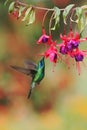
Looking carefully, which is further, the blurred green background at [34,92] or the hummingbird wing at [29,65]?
the blurred green background at [34,92]

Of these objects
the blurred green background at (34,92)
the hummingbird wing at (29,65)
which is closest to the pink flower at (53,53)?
the hummingbird wing at (29,65)

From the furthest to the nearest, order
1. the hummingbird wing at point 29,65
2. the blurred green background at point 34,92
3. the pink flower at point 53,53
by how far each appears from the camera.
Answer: the blurred green background at point 34,92 < the hummingbird wing at point 29,65 < the pink flower at point 53,53

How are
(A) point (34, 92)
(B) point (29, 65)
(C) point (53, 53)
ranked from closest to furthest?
1. (C) point (53, 53)
2. (B) point (29, 65)
3. (A) point (34, 92)

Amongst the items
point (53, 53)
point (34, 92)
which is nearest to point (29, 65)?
point (53, 53)

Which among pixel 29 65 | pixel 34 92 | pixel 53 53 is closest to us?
pixel 53 53

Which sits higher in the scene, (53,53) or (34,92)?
(53,53)

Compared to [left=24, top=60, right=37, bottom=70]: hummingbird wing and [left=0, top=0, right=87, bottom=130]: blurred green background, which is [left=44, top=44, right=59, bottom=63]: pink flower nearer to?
[left=24, top=60, right=37, bottom=70]: hummingbird wing

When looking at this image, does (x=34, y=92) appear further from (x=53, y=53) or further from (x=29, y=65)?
(x=53, y=53)

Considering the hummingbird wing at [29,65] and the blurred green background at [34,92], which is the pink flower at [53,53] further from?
the blurred green background at [34,92]

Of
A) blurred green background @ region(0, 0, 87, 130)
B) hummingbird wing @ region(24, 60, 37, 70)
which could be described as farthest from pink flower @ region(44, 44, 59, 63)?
blurred green background @ region(0, 0, 87, 130)
